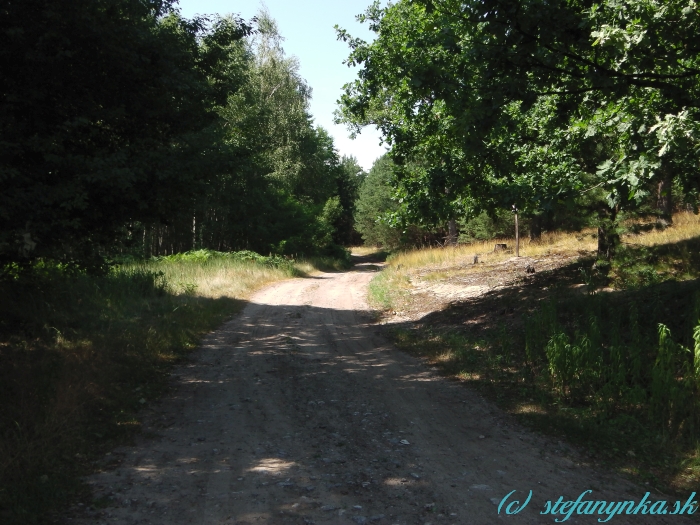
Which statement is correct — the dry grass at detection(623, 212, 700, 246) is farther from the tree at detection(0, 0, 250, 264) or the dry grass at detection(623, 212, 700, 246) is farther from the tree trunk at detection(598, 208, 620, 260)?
the tree at detection(0, 0, 250, 264)

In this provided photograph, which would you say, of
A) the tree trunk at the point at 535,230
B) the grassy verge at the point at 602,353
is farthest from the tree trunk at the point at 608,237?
the tree trunk at the point at 535,230

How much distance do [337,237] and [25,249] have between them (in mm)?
62062

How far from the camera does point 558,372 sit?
→ 24.5 ft

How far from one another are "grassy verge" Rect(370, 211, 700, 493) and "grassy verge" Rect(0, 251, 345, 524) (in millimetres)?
4607

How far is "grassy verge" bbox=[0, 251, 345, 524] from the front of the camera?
4957 mm

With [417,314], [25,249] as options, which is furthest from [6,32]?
[417,314]

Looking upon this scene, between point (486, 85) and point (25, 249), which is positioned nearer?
point (25, 249)

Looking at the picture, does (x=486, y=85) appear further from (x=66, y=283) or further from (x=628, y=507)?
(x=66, y=283)

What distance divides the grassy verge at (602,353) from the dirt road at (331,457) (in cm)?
60

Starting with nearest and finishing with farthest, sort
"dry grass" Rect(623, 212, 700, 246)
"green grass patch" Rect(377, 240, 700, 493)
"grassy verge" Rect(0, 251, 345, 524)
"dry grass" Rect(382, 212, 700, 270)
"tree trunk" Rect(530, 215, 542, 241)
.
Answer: "grassy verge" Rect(0, 251, 345, 524)
"green grass patch" Rect(377, 240, 700, 493)
"dry grass" Rect(623, 212, 700, 246)
"dry grass" Rect(382, 212, 700, 270)
"tree trunk" Rect(530, 215, 542, 241)

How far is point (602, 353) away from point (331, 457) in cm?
433

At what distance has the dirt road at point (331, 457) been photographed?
4.40 m

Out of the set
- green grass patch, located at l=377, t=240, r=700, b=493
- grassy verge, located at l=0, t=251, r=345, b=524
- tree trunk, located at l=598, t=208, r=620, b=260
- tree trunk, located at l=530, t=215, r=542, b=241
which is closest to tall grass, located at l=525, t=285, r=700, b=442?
green grass patch, located at l=377, t=240, r=700, b=493

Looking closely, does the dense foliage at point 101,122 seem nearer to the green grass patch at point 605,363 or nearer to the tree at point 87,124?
the tree at point 87,124
